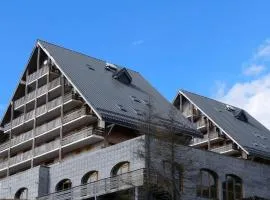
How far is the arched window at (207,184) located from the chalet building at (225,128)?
35.0 feet

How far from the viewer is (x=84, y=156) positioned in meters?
48.0

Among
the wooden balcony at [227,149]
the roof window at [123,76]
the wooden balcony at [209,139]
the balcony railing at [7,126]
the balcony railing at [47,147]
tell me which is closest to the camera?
the balcony railing at [47,147]

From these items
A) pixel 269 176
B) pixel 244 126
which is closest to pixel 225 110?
pixel 244 126

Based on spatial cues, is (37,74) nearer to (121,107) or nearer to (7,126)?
(7,126)

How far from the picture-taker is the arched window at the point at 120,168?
44188 millimetres

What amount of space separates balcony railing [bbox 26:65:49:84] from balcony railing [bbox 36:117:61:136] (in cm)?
510

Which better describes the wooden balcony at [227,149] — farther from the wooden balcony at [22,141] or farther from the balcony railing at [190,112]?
the wooden balcony at [22,141]

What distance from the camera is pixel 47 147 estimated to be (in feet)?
185

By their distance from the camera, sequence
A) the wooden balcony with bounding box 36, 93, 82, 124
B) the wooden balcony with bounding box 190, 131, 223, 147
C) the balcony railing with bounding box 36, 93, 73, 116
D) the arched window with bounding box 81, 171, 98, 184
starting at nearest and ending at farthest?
the arched window with bounding box 81, 171, 98, 184 → the wooden balcony with bounding box 36, 93, 82, 124 → the balcony railing with bounding box 36, 93, 73, 116 → the wooden balcony with bounding box 190, 131, 223, 147

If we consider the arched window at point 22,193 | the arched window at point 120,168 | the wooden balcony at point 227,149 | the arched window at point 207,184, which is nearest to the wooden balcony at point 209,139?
the wooden balcony at point 227,149

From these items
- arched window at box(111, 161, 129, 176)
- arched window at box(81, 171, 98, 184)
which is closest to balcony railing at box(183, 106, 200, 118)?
arched window at box(81, 171, 98, 184)

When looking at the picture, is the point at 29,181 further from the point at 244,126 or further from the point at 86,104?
the point at 244,126

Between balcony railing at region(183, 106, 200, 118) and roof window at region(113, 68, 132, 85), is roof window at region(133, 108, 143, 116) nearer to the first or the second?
roof window at region(113, 68, 132, 85)

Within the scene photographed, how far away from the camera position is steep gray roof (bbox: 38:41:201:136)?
50781 millimetres
